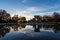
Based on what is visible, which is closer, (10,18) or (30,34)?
(30,34)

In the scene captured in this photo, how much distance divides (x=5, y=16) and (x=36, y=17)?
2355 centimetres

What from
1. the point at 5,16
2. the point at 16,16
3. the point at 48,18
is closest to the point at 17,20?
the point at 16,16

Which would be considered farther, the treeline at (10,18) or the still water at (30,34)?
the treeline at (10,18)

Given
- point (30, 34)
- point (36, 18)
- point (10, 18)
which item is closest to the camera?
point (30, 34)

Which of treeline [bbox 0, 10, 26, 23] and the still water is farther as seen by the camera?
treeline [bbox 0, 10, 26, 23]

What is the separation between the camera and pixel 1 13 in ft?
274

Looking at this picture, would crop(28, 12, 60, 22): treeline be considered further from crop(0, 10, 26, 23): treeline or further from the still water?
the still water

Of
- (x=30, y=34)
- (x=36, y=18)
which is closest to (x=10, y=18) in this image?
(x=36, y=18)

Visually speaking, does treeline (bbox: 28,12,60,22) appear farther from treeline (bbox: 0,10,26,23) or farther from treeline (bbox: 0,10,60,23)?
treeline (bbox: 0,10,26,23)

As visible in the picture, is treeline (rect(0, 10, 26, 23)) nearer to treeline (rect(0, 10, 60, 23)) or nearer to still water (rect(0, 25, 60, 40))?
treeline (rect(0, 10, 60, 23))

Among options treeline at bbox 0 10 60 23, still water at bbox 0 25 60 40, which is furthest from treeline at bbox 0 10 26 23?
still water at bbox 0 25 60 40

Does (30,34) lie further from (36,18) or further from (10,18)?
(36,18)

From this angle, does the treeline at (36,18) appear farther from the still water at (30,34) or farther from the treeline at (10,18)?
the still water at (30,34)

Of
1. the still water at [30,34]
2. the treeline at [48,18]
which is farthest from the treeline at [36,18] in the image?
the still water at [30,34]
